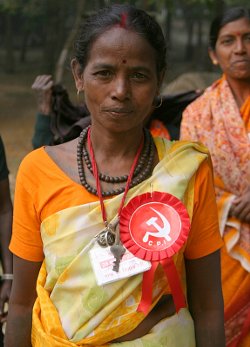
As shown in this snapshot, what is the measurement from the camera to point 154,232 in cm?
193

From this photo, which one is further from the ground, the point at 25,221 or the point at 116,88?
the point at 116,88

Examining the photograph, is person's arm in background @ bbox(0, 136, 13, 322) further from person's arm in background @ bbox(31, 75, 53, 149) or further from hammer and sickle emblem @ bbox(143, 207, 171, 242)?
hammer and sickle emblem @ bbox(143, 207, 171, 242)

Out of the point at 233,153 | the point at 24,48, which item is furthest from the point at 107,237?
Result: the point at 24,48

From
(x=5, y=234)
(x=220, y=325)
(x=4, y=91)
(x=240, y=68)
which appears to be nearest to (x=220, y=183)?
(x=240, y=68)

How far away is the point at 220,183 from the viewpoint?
3414 millimetres

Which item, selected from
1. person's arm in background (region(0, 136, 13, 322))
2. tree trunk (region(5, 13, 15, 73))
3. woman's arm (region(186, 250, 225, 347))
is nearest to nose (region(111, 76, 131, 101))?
woman's arm (region(186, 250, 225, 347))

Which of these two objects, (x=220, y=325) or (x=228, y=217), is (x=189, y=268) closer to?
(x=220, y=325)

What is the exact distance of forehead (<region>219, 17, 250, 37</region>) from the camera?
3.56m

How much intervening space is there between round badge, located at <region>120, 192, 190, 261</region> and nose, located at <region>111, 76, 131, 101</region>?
0.30 metres

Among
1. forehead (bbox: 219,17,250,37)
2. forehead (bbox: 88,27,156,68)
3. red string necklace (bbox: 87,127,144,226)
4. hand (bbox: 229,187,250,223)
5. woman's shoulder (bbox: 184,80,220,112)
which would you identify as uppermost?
forehead (bbox: 88,27,156,68)

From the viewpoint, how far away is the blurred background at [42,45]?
40.6 ft

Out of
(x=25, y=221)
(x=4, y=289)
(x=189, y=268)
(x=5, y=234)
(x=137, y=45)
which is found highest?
(x=137, y=45)

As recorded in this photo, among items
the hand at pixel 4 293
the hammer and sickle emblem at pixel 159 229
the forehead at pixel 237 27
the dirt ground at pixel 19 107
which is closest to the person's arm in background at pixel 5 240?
the hand at pixel 4 293

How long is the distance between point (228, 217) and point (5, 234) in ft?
3.77
